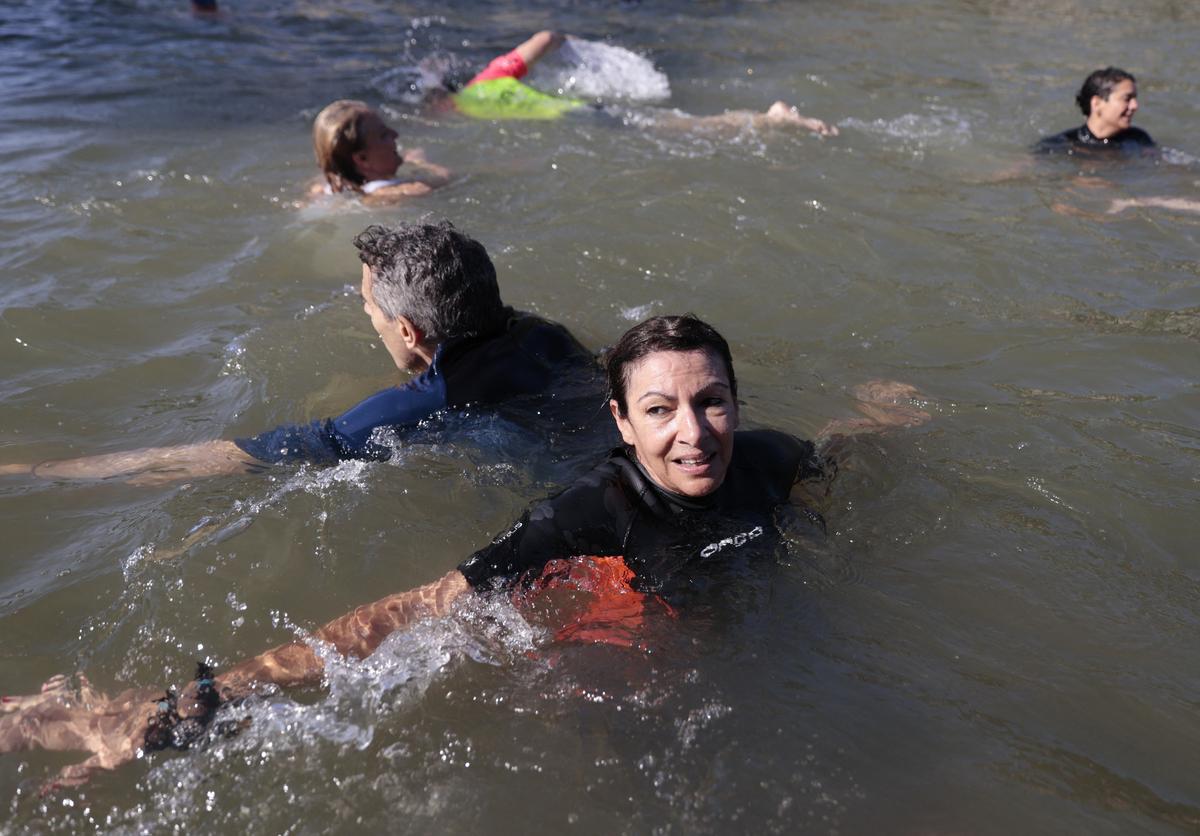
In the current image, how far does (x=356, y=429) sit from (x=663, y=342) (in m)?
1.30

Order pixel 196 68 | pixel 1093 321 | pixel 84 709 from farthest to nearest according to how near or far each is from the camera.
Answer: pixel 196 68
pixel 1093 321
pixel 84 709

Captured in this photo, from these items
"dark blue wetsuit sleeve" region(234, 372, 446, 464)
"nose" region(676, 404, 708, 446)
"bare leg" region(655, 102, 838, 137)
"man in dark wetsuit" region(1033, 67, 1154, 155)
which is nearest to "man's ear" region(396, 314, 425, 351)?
"dark blue wetsuit sleeve" region(234, 372, 446, 464)

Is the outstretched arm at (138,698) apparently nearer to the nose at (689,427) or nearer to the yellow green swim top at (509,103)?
the nose at (689,427)

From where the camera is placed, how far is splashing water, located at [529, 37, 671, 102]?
10.8 m

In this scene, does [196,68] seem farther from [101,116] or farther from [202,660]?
[202,660]

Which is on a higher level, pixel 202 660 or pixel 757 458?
pixel 757 458

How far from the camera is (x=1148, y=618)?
3.25 m

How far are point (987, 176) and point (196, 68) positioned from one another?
8.31 metres

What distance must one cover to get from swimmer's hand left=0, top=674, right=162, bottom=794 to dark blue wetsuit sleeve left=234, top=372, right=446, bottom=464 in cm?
108

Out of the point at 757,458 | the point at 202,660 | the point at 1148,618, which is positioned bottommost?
the point at 202,660

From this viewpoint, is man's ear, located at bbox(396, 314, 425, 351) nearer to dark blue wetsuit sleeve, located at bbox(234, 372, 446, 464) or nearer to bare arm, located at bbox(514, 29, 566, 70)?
dark blue wetsuit sleeve, located at bbox(234, 372, 446, 464)

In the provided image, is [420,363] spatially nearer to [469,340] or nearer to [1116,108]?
[469,340]

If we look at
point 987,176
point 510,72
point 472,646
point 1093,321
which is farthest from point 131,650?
point 510,72

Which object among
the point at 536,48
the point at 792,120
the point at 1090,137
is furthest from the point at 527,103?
the point at 1090,137
